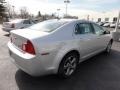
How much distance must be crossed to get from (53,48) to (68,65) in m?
0.90

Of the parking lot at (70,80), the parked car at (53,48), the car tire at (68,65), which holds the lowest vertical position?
the parking lot at (70,80)

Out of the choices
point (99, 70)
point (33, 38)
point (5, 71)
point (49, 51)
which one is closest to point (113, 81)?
point (99, 70)

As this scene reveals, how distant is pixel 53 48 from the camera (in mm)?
2943

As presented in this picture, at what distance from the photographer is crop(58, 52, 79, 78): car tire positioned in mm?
3314

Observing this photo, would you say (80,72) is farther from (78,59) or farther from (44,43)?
(44,43)

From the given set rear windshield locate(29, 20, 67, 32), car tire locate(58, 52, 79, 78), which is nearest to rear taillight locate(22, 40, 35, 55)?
rear windshield locate(29, 20, 67, 32)

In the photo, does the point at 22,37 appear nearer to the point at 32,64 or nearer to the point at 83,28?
the point at 32,64

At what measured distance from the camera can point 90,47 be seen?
14.1ft

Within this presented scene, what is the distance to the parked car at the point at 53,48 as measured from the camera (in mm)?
2768

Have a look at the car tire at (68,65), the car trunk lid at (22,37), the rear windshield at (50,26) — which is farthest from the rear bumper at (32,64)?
the rear windshield at (50,26)

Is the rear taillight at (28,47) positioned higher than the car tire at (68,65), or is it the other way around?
the rear taillight at (28,47)

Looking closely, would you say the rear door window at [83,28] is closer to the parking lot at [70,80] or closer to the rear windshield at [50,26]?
the rear windshield at [50,26]

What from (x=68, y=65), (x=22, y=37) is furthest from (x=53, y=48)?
(x=68, y=65)

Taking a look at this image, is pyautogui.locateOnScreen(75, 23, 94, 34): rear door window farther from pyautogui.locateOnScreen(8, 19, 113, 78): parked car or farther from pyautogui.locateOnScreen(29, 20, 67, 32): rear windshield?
pyautogui.locateOnScreen(29, 20, 67, 32): rear windshield
